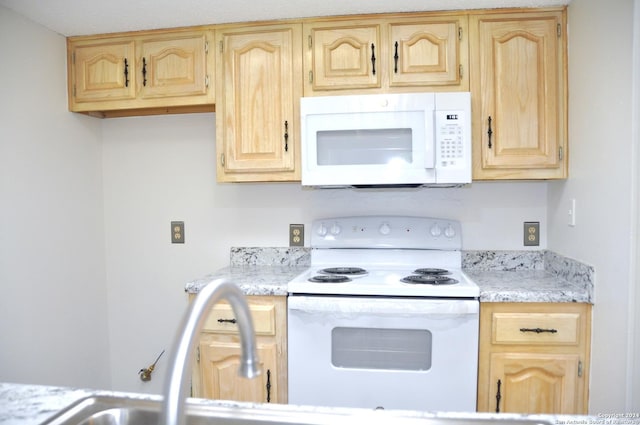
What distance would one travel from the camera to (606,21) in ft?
5.16

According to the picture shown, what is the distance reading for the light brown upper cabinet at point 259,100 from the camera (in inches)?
82.6

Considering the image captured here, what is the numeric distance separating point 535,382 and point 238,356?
1.31 metres

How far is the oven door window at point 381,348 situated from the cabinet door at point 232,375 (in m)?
0.30

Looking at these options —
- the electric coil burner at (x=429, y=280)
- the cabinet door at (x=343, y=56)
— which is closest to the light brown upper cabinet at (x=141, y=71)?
the cabinet door at (x=343, y=56)

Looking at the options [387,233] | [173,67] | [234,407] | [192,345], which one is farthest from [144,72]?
[192,345]

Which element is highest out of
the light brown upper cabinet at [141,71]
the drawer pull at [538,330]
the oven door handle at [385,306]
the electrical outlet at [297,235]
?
the light brown upper cabinet at [141,71]

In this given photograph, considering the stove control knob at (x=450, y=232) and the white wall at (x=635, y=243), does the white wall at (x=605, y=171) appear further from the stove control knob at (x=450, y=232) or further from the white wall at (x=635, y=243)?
the stove control knob at (x=450, y=232)

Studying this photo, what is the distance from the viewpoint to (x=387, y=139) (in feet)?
6.47

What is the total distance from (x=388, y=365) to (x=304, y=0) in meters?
1.69

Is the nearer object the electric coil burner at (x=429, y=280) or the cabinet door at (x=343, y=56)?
the electric coil burner at (x=429, y=280)

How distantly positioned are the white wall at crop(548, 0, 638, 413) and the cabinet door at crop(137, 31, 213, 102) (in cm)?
174

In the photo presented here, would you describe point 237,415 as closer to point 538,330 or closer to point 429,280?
point 429,280

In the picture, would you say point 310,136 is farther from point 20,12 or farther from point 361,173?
point 20,12

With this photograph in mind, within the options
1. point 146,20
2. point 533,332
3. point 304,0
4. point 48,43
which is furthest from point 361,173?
point 48,43
